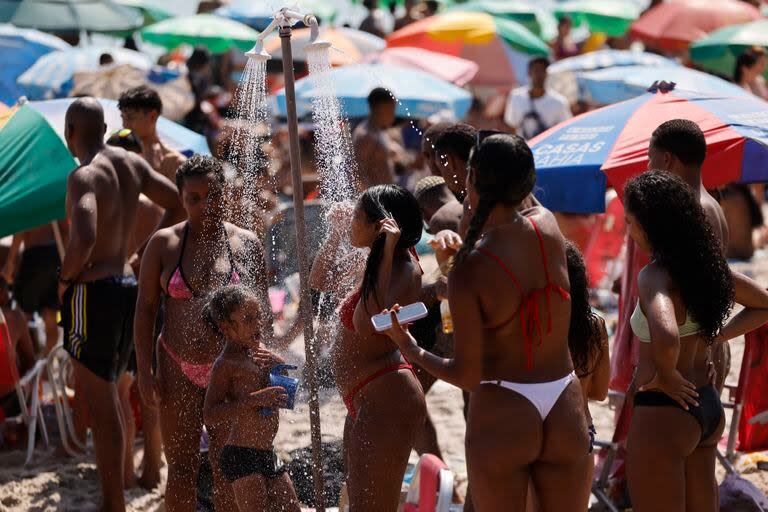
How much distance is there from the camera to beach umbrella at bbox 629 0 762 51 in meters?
14.4

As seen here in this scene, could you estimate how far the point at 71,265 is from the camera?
5184mm

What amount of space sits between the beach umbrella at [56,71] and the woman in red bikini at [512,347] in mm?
8146

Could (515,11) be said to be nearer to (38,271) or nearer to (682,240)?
(38,271)

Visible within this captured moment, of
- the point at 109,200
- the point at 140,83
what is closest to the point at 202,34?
the point at 140,83

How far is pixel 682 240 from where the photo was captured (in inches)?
146

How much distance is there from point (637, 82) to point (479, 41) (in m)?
4.00

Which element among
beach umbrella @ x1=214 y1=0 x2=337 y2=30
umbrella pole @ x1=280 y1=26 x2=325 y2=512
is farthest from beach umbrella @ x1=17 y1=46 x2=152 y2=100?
umbrella pole @ x1=280 y1=26 x2=325 y2=512

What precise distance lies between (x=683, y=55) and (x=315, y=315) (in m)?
11.3

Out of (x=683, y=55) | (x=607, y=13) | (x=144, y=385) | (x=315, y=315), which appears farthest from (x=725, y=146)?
(x=607, y=13)

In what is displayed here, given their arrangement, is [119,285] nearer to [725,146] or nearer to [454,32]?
[725,146]

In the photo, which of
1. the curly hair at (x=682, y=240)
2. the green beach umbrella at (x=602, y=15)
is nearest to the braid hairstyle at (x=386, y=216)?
the curly hair at (x=682, y=240)

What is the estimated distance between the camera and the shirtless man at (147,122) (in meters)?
6.26

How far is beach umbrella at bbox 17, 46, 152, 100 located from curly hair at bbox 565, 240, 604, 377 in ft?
25.6

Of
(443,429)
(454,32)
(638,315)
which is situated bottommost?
(443,429)
